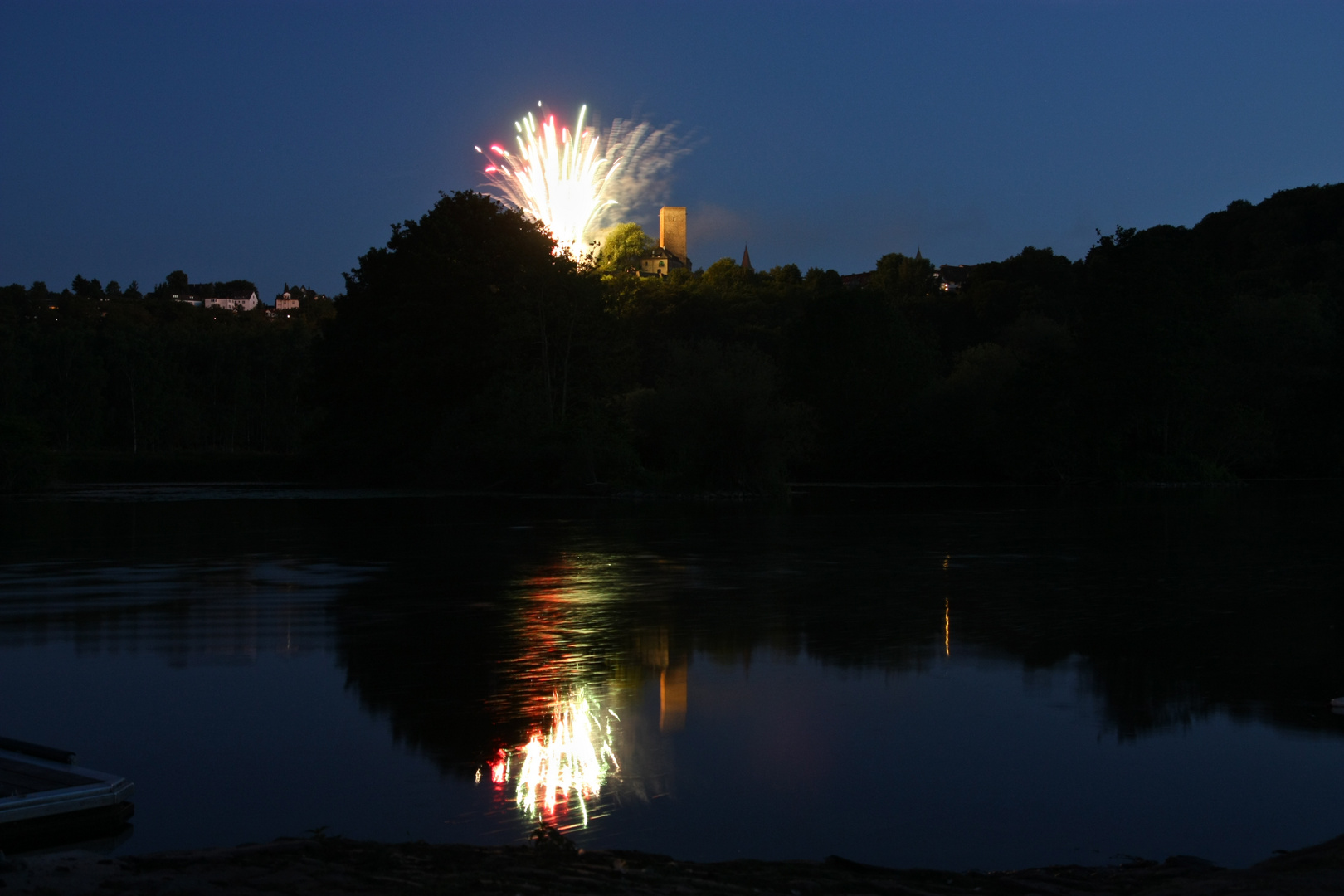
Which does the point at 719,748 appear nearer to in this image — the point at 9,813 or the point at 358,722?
the point at 358,722

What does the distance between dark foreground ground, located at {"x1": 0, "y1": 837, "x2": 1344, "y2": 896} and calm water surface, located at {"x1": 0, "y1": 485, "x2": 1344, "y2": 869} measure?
1.28 feet

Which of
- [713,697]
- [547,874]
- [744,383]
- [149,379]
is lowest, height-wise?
[713,697]

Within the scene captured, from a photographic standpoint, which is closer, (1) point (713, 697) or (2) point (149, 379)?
(1) point (713, 697)

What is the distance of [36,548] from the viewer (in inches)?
837

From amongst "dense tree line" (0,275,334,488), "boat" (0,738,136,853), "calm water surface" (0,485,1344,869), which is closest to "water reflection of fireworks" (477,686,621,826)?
"calm water surface" (0,485,1344,869)

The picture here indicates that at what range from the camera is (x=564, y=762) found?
701cm

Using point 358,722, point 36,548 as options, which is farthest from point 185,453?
point 358,722

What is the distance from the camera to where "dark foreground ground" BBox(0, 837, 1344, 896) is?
4590 mm

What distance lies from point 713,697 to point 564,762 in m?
2.10

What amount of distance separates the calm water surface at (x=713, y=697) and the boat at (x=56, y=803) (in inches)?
7.2

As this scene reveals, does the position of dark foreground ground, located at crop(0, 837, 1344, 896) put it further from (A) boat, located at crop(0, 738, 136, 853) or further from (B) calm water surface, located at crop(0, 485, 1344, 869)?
(A) boat, located at crop(0, 738, 136, 853)

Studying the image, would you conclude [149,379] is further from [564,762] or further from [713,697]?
[564,762]

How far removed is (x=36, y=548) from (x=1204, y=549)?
63.6 ft

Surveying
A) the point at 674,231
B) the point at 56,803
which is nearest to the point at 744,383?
the point at 56,803
